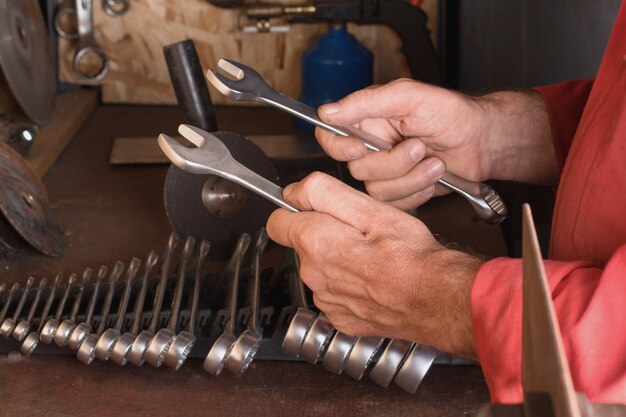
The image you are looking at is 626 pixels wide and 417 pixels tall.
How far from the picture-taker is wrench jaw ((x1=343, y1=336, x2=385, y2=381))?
0.86m

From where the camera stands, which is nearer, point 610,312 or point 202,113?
point 610,312

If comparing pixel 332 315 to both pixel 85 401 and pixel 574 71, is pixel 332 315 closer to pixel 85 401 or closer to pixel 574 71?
pixel 85 401

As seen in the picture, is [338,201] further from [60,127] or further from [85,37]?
[85,37]

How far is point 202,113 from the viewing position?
1274 millimetres

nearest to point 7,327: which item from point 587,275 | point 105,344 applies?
point 105,344

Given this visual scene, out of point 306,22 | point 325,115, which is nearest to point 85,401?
point 325,115

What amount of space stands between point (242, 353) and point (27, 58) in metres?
0.98

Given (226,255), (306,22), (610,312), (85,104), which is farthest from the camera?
A: (85,104)

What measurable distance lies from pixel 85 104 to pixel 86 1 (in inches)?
8.4

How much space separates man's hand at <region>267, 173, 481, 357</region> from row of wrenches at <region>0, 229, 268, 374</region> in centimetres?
10

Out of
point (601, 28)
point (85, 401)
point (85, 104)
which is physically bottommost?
point (85, 104)

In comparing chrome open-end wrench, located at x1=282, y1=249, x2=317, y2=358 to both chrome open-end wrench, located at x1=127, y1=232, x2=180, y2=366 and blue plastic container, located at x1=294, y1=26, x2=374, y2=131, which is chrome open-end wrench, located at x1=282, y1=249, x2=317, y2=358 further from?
blue plastic container, located at x1=294, y1=26, x2=374, y2=131

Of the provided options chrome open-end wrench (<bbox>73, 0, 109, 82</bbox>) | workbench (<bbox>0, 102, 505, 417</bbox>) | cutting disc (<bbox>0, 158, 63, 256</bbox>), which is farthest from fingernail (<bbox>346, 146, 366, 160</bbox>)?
chrome open-end wrench (<bbox>73, 0, 109, 82</bbox>)

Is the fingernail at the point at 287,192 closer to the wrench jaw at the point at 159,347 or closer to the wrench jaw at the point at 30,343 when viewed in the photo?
the wrench jaw at the point at 159,347
